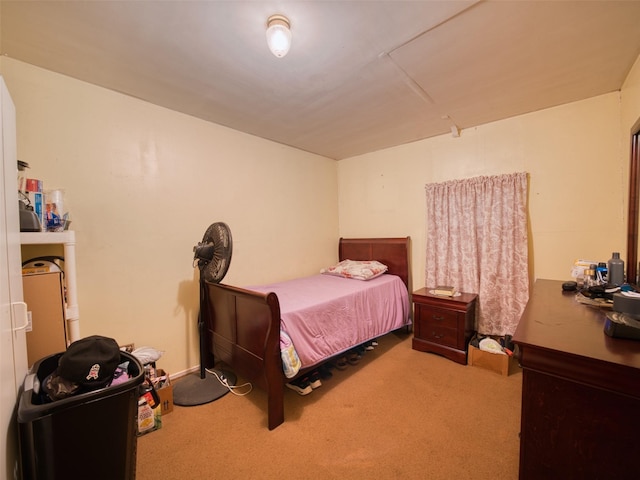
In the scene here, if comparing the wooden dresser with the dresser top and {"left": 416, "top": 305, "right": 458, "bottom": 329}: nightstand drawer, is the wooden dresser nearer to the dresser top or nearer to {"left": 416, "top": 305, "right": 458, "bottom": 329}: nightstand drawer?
the dresser top

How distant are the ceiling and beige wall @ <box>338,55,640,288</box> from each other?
19 cm

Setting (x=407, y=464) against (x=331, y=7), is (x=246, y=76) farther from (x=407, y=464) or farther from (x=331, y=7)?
(x=407, y=464)

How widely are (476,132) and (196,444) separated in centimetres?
372

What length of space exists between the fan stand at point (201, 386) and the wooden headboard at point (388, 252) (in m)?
2.23

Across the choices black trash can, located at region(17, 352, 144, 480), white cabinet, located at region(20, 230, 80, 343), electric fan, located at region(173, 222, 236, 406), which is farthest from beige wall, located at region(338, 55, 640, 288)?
white cabinet, located at region(20, 230, 80, 343)

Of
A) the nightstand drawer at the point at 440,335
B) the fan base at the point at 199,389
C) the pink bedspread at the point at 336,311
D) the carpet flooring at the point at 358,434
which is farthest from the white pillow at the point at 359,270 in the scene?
the fan base at the point at 199,389

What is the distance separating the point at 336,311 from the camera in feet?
7.51

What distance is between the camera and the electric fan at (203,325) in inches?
79.4

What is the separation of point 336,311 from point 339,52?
194 centimetres

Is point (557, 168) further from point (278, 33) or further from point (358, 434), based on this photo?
point (358, 434)

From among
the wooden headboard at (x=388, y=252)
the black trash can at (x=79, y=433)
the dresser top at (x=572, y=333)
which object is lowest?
the black trash can at (x=79, y=433)

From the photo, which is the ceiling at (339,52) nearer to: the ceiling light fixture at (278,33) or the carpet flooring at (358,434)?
the ceiling light fixture at (278,33)

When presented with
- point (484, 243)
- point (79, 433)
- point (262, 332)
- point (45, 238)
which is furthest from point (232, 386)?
point (484, 243)

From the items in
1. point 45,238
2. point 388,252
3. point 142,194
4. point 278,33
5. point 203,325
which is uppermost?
point 278,33
